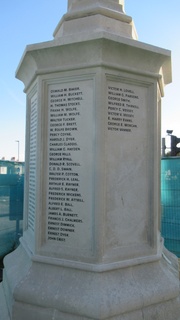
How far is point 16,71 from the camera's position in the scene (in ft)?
13.7

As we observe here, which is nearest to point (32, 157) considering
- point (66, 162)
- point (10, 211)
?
point (66, 162)

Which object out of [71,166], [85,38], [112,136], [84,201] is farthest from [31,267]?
[85,38]

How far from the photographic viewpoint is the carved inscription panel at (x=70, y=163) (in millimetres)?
3275

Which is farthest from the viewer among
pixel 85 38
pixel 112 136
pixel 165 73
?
pixel 165 73

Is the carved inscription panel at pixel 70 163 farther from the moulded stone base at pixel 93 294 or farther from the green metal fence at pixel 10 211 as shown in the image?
the green metal fence at pixel 10 211

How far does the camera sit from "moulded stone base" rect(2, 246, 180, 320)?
9.54 feet

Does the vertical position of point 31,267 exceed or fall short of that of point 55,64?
it falls short

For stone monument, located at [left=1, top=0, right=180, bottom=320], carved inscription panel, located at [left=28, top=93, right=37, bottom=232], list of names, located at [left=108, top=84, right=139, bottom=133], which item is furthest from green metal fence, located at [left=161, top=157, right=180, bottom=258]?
list of names, located at [left=108, top=84, right=139, bottom=133]

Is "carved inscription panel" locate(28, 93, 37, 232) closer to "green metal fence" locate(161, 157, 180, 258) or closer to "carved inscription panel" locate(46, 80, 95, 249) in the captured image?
"carved inscription panel" locate(46, 80, 95, 249)

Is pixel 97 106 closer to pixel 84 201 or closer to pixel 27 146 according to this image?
pixel 84 201

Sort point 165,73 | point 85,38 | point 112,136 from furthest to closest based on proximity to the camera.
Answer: point 165,73, point 112,136, point 85,38

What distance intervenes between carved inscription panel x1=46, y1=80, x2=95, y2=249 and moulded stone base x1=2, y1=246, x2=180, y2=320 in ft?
1.14

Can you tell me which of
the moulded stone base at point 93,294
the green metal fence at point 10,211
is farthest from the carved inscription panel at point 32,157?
the green metal fence at point 10,211

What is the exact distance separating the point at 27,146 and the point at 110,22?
1.90 meters
